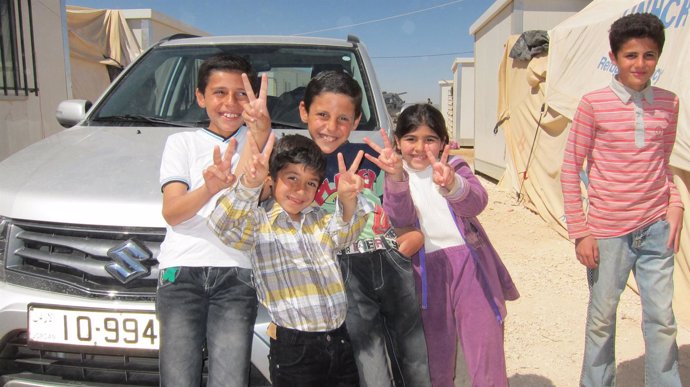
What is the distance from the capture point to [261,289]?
5.81 ft

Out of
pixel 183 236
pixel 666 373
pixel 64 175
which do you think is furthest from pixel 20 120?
pixel 666 373

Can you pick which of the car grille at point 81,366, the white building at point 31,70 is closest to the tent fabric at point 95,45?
the white building at point 31,70

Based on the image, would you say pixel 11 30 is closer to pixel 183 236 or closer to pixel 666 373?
pixel 183 236

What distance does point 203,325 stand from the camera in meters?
1.81

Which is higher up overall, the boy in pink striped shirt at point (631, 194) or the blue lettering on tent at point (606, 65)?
the blue lettering on tent at point (606, 65)

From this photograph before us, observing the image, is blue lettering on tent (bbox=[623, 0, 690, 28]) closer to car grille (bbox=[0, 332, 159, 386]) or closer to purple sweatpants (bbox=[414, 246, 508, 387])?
purple sweatpants (bbox=[414, 246, 508, 387])

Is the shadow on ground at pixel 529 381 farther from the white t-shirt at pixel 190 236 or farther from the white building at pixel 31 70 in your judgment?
the white building at pixel 31 70

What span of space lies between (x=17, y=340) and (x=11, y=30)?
5.55m

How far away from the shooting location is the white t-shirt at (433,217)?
6.56 ft

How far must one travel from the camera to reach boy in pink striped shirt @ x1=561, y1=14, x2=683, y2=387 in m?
2.36

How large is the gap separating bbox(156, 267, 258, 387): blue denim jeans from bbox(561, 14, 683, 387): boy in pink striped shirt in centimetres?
148

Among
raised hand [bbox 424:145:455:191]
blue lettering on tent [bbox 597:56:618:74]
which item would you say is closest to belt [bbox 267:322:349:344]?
raised hand [bbox 424:145:455:191]

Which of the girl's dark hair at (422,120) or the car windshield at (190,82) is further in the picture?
the car windshield at (190,82)

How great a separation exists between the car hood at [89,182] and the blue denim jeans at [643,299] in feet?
6.08
